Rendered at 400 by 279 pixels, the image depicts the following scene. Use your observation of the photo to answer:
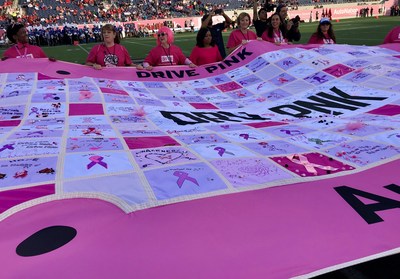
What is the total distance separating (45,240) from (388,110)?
2930mm

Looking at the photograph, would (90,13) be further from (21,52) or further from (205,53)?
(205,53)

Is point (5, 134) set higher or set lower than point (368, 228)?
higher

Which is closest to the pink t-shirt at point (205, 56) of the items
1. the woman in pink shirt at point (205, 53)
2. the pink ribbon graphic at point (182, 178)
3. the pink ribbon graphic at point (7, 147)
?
the woman in pink shirt at point (205, 53)

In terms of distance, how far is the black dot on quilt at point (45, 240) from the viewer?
154cm

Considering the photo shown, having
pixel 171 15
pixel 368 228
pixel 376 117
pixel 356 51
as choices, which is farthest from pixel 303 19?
pixel 368 228

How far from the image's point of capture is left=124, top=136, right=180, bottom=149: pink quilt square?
2539 mm

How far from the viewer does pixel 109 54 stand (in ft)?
16.4

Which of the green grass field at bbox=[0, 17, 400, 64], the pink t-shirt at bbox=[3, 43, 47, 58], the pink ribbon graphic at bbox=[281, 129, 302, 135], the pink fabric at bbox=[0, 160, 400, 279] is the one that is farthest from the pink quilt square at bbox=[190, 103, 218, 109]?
the green grass field at bbox=[0, 17, 400, 64]

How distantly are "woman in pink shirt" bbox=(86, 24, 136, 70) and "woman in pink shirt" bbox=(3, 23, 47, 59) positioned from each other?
76cm

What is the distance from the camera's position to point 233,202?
73.6 inches

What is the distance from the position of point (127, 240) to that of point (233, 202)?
561 mm

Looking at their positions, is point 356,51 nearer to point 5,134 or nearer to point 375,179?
point 375,179

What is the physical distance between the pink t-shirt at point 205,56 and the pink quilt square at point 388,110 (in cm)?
265

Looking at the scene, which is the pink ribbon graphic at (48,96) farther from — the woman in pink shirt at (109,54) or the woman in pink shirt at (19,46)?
the woman in pink shirt at (19,46)
